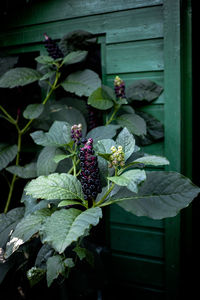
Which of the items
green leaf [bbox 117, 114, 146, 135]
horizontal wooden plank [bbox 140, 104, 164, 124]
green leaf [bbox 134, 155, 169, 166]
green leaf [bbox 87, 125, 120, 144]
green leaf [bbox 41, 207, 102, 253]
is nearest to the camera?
green leaf [bbox 41, 207, 102, 253]

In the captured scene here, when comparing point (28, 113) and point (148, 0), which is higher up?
point (148, 0)

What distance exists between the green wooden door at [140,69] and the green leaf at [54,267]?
2.33ft

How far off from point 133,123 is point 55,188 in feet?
2.14

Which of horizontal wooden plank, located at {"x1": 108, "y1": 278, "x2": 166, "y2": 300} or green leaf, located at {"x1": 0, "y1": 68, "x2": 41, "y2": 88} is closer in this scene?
green leaf, located at {"x1": 0, "y1": 68, "x2": 41, "y2": 88}

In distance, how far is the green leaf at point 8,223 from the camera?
3.99ft

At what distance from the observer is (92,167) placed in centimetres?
100

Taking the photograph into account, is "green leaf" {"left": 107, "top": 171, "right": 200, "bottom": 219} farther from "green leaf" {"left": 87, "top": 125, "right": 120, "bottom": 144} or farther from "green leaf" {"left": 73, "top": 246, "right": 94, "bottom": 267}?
"green leaf" {"left": 87, "top": 125, "right": 120, "bottom": 144}

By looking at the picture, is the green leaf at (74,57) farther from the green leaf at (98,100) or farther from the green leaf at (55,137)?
the green leaf at (55,137)

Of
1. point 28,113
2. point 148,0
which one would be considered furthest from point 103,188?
point 148,0

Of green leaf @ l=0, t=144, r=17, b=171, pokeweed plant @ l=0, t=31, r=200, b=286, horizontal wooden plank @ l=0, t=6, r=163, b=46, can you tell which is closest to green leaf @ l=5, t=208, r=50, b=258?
pokeweed plant @ l=0, t=31, r=200, b=286

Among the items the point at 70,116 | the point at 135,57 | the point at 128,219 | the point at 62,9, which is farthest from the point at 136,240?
the point at 62,9

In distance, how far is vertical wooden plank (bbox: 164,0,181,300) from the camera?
1458 mm

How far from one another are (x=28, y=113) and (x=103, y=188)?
678 millimetres

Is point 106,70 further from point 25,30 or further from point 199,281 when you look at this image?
point 199,281
